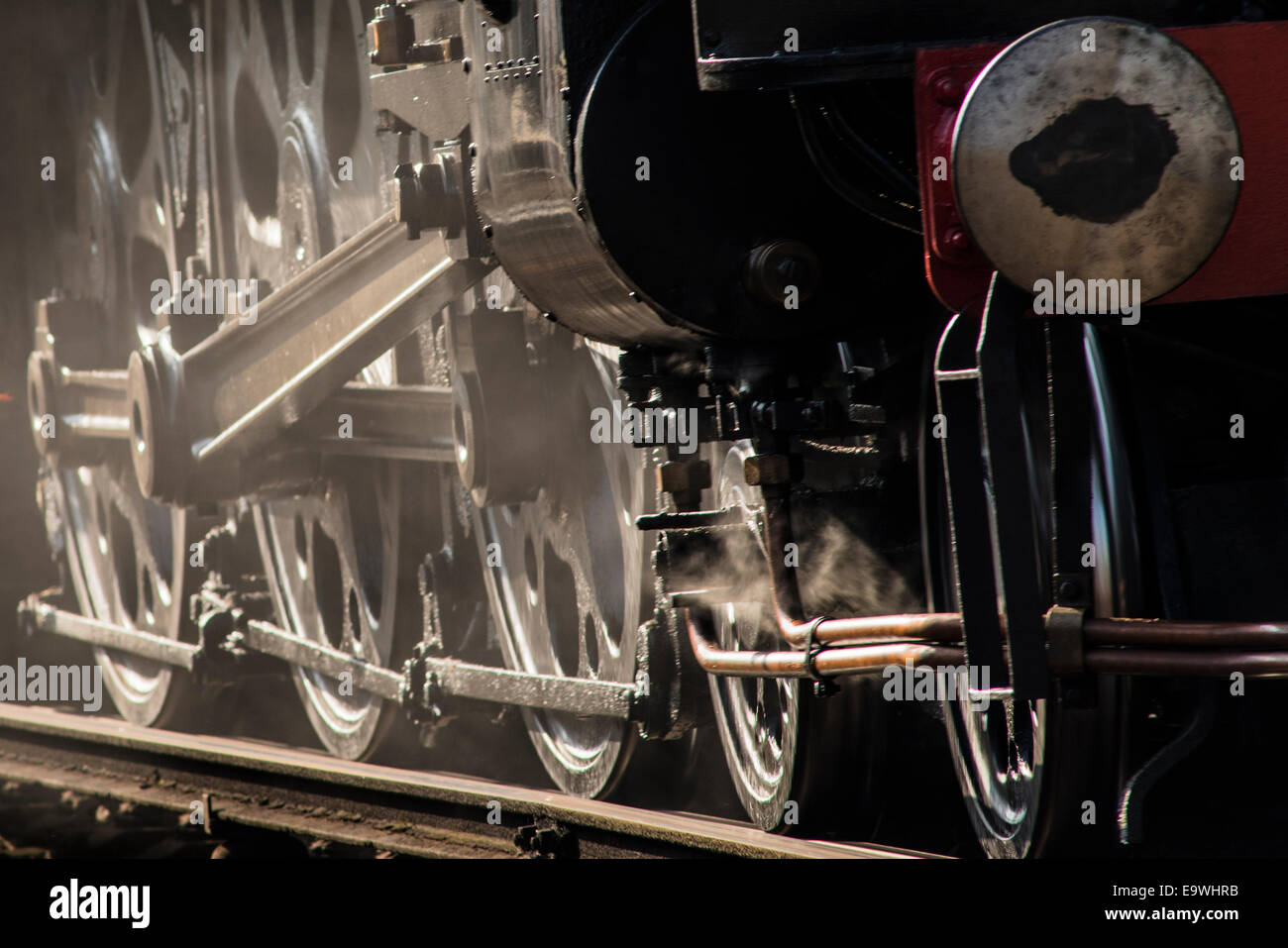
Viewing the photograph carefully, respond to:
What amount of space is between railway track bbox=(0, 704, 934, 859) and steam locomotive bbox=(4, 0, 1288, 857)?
0.60ft

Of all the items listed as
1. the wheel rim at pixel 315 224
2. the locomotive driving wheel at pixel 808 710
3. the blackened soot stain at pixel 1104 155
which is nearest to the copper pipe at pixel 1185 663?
the blackened soot stain at pixel 1104 155

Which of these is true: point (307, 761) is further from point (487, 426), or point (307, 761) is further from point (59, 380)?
point (59, 380)

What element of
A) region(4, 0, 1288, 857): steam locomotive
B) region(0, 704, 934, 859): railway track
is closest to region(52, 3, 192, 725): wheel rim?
region(0, 704, 934, 859): railway track

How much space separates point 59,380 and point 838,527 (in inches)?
167

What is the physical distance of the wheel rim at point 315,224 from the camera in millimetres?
5168

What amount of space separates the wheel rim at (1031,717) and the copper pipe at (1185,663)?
0.20 metres

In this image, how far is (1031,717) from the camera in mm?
2686

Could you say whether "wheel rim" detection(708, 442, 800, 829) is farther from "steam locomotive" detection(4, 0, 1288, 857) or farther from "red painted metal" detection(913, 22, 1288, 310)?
"red painted metal" detection(913, 22, 1288, 310)

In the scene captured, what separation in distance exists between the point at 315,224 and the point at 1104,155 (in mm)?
3808

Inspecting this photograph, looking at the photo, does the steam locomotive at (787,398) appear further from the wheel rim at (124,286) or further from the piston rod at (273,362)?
the wheel rim at (124,286)

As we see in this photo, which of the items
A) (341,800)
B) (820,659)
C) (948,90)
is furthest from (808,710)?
(341,800)

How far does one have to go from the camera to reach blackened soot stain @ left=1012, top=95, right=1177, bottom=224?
203 centimetres

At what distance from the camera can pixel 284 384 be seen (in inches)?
184
